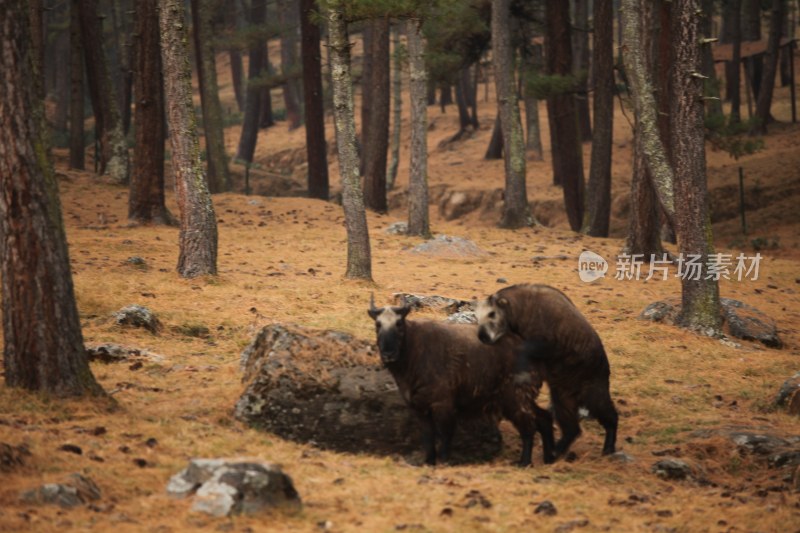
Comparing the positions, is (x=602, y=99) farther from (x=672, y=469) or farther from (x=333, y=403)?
→ (x=333, y=403)

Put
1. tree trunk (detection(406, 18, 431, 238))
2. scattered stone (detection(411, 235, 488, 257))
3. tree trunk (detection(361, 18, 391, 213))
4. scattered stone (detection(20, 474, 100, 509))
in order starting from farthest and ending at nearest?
tree trunk (detection(361, 18, 391, 213))
tree trunk (detection(406, 18, 431, 238))
scattered stone (detection(411, 235, 488, 257))
scattered stone (detection(20, 474, 100, 509))

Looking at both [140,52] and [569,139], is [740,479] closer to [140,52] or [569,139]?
[140,52]

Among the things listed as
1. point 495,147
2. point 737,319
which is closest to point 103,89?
point 495,147

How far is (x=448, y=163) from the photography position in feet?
161

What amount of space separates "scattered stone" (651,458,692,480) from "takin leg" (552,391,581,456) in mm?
1022

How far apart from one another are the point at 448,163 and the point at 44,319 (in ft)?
131

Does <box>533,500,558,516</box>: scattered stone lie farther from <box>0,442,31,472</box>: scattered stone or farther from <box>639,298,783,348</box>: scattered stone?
<box>639,298,783,348</box>: scattered stone

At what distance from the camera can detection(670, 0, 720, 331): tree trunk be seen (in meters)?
17.1

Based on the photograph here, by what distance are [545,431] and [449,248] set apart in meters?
14.3

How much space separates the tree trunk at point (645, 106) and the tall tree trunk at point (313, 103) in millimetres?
14282

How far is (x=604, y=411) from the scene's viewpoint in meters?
11.2

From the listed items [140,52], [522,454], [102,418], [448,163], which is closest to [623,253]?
[140,52]

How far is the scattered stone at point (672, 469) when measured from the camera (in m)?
10.5

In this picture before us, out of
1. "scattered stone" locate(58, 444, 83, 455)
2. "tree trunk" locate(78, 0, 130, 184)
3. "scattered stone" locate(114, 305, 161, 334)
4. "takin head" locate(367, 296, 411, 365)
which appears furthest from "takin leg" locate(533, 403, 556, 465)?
"tree trunk" locate(78, 0, 130, 184)
